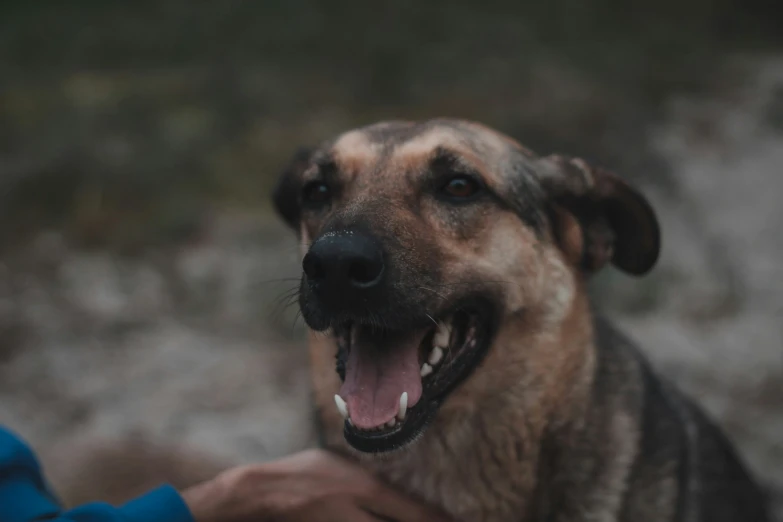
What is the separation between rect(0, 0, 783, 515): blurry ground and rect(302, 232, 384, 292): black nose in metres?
2.20

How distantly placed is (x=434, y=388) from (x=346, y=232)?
534 mm

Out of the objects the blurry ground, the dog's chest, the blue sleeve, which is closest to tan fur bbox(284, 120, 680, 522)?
the dog's chest

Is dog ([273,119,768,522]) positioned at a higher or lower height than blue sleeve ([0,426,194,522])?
higher

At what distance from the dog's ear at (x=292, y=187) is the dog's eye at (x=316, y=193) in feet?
0.76

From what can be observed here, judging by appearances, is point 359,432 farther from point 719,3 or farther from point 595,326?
point 719,3

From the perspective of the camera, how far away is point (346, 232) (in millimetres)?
2090

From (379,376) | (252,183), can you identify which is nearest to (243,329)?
(252,183)

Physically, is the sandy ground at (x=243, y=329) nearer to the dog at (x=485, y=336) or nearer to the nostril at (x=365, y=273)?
the dog at (x=485, y=336)

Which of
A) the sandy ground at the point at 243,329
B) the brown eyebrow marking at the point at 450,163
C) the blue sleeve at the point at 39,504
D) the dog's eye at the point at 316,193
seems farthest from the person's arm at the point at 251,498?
the sandy ground at the point at 243,329

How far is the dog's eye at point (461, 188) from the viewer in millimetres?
2457

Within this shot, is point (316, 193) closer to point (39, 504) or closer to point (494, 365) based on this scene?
point (494, 365)

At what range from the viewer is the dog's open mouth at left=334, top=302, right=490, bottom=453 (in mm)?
2129

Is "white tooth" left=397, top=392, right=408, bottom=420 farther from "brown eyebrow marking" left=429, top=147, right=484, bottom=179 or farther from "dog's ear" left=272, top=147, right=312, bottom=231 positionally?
"dog's ear" left=272, top=147, right=312, bottom=231

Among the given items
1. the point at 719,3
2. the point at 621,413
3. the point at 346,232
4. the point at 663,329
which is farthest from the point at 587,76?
the point at 346,232
